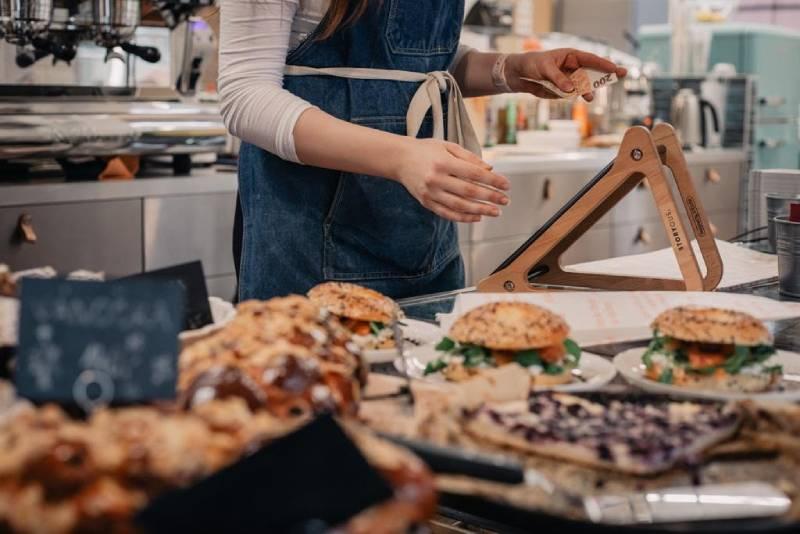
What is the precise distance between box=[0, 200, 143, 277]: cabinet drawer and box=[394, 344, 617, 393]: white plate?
6.05ft

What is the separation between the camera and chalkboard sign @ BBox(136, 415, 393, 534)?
0.78 m

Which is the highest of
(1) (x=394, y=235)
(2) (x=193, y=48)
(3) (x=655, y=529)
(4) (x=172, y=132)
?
(2) (x=193, y=48)

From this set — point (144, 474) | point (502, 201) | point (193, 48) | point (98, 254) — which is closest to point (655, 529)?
point (144, 474)

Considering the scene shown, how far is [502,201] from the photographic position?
1619 mm

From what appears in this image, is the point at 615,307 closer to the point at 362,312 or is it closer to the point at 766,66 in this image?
the point at 362,312

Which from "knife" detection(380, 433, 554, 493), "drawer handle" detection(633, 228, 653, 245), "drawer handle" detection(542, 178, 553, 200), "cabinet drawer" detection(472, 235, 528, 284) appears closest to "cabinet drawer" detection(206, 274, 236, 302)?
"cabinet drawer" detection(472, 235, 528, 284)

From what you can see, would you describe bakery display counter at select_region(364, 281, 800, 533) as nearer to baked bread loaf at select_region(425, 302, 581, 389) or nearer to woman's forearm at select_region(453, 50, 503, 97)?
baked bread loaf at select_region(425, 302, 581, 389)

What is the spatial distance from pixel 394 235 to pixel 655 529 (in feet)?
4.09

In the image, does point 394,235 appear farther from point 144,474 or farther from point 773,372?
point 144,474

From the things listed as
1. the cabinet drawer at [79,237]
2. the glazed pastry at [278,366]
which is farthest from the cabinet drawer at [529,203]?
the glazed pastry at [278,366]

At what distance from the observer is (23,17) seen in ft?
9.70

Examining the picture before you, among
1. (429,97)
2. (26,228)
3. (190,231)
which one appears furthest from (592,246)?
(429,97)

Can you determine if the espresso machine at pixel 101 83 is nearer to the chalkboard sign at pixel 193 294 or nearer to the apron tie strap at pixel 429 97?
the apron tie strap at pixel 429 97

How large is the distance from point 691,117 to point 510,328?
533 centimetres
